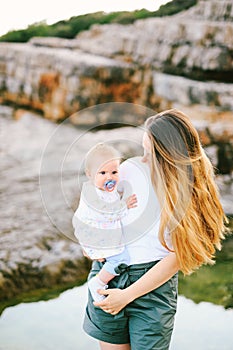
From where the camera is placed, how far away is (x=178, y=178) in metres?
1.32

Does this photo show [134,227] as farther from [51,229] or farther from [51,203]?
[51,229]

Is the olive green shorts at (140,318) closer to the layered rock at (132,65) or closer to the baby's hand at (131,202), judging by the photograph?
the baby's hand at (131,202)

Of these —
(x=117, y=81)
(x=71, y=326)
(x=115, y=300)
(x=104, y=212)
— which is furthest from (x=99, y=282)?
(x=117, y=81)

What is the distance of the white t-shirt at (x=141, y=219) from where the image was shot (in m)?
1.35

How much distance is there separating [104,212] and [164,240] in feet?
0.48

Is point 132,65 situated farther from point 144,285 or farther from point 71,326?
point 144,285

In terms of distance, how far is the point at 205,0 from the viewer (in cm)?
372

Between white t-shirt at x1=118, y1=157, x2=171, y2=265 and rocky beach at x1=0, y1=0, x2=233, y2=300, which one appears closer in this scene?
white t-shirt at x1=118, y1=157, x2=171, y2=265

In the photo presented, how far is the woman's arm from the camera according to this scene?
1.33 metres

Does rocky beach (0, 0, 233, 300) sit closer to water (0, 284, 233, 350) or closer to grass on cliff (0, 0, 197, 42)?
grass on cliff (0, 0, 197, 42)

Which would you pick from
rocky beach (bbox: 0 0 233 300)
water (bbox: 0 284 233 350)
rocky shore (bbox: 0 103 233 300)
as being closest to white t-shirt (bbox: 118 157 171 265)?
rocky shore (bbox: 0 103 233 300)

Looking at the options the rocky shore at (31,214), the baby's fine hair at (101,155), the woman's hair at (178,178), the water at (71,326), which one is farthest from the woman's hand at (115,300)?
the water at (71,326)

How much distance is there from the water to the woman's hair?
1.15 meters

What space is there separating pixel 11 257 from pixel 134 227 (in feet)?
5.44
